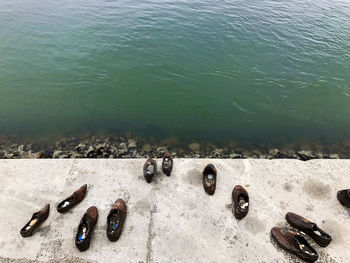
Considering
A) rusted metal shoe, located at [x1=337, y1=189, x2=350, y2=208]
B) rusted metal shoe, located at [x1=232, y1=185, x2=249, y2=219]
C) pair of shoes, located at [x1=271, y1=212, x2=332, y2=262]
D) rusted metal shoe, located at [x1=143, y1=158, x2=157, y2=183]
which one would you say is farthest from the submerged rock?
rusted metal shoe, located at [x1=337, y1=189, x2=350, y2=208]

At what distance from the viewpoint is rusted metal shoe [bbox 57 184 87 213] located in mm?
4594

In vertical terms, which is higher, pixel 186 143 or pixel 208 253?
pixel 208 253

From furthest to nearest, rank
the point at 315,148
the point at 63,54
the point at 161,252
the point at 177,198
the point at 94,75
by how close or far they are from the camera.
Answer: the point at 63,54 → the point at 94,75 → the point at 315,148 → the point at 177,198 → the point at 161,252

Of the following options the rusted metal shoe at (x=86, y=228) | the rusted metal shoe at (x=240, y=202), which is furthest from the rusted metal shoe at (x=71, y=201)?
the rusted metal shoe at (x=240, y=202)

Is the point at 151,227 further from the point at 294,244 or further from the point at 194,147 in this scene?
the point at 194,147

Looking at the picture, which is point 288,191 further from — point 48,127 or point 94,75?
point 94,75

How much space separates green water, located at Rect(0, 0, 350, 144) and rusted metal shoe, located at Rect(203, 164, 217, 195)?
2.41 m

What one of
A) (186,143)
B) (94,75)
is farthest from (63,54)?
(186,143)

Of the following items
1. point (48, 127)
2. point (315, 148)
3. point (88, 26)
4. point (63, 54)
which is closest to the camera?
point (315, 148)

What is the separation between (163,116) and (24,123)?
560cm

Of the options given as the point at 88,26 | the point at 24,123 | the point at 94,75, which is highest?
the point at 88,26

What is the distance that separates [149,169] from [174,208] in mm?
1206

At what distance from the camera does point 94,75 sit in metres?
10.1

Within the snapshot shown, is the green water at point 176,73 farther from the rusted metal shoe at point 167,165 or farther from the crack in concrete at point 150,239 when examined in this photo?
the crack in concrete at point 150,239
